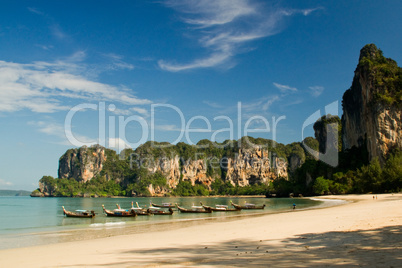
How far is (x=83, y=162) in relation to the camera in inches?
7357

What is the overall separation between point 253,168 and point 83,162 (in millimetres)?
105421

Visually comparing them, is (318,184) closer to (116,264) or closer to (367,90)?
(367,90)

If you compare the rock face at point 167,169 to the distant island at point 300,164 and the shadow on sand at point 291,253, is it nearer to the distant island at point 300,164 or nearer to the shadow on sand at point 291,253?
the distant island at point 300,164

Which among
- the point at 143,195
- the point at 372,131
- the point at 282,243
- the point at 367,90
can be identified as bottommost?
the point at 143,195

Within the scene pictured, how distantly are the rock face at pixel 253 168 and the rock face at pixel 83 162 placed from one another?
82.0 meters

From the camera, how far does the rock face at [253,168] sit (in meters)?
194

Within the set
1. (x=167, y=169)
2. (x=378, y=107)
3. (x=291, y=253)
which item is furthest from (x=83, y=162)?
(x=291, y=253)

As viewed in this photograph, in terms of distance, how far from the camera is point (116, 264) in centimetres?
854

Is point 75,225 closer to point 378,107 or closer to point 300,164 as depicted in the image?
point 378,107

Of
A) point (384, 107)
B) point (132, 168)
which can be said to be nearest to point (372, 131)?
point (384, 107)

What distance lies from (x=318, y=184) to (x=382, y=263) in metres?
80.1

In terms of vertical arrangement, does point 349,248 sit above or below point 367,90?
below

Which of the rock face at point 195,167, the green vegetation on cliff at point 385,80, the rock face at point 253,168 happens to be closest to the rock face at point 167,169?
the rock face at point 195,167

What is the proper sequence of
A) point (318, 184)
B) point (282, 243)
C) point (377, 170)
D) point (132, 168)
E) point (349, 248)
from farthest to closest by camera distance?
point (132, 168)
point (318, 184)
point (377, 170)
point (282, 243)
point (349, 248)
